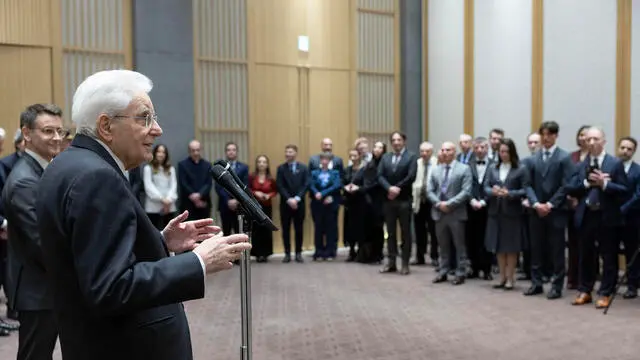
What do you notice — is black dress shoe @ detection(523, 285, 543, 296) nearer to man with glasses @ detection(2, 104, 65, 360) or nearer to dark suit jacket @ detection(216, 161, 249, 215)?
dark suit jacket @ detection(216, 161, 249, 215)

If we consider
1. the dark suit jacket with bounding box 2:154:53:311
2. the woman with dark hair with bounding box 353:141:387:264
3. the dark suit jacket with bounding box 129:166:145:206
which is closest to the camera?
the dark suit jacket with bounding box 2:154:53:311

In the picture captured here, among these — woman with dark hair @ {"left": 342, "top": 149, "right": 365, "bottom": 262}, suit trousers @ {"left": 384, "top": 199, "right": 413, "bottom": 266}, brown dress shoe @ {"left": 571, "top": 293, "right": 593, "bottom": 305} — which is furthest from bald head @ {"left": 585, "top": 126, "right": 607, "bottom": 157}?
woman with dark hair @ {"left": 342, "top": 149, "right": 365, "bottom": 262}

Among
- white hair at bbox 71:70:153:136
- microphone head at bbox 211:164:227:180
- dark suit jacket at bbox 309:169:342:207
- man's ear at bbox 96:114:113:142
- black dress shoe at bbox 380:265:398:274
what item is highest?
white hair at bbox 71:70:153:136

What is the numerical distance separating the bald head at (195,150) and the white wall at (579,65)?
15.0 ft

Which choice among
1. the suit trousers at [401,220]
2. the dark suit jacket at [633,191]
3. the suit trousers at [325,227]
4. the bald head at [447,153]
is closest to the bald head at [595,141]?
the dark suit jacket at [633,191]

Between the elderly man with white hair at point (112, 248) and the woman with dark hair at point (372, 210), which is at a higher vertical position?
the elderly man with white hair at point (112, 248)

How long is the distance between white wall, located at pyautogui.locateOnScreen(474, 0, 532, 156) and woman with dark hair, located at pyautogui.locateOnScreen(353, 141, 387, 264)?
1959 millimetres

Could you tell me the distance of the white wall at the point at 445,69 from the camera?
9680 millimetres

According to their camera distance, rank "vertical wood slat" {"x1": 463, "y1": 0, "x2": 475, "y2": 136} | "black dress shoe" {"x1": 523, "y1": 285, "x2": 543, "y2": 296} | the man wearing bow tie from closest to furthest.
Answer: "black dress shoe" {"x1": 523, "y1": 285, "x2": 543, "y2": 296}
the man wearing bow tie
"vertical wood slat" {"x1": 463, "y1": 0, "x2": 475, "y2": 136}

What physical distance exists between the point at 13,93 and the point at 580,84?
699 centimetres

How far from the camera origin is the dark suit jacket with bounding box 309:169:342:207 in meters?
8.35

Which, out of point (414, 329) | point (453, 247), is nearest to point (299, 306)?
point (414, 329)

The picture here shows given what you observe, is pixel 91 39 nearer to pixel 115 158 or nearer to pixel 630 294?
pixel 630 294

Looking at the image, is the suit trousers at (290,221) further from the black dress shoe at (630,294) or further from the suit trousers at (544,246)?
the black dress shoe at (630,294)
